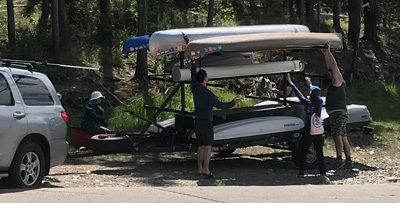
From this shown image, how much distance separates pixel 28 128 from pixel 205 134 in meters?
3.19

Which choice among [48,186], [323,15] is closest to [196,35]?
[48,186]

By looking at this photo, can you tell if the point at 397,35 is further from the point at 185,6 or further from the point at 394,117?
the point at 394,117

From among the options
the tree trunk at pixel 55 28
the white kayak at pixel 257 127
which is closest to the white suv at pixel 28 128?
the white kayak at pixel 257 127

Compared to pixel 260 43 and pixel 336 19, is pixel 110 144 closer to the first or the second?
pixel 260 43

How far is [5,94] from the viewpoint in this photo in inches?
363

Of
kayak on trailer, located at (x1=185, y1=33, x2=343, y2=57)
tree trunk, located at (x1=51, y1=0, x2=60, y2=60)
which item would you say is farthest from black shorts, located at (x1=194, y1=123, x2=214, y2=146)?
tree trunk, located at (x1=51, y1=0, x2=60, y2=60)

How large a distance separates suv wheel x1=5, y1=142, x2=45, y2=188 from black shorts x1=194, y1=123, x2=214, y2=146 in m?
2.79

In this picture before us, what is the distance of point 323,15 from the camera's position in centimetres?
3284

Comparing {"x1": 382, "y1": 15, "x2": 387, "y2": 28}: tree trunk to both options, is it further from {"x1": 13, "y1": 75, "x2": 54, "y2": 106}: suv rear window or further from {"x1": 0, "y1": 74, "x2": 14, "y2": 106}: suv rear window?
{"x1": 0, "y1": 74, "x2": 14, "y2": 106}: suv rear window

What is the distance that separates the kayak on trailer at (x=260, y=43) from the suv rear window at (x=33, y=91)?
2.54 m

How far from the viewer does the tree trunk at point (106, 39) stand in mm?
20492

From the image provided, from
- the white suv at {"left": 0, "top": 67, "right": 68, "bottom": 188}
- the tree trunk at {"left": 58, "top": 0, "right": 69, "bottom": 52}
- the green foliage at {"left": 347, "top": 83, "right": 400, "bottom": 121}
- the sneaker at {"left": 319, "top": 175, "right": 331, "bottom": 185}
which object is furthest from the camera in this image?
the tree trunk at {"left": 58, "top": 0, "right": 69, "bottom": 52}

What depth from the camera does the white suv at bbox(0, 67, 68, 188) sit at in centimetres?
900

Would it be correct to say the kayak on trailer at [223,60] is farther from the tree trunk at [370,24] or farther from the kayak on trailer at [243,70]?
the tree trunk at [370,24]
